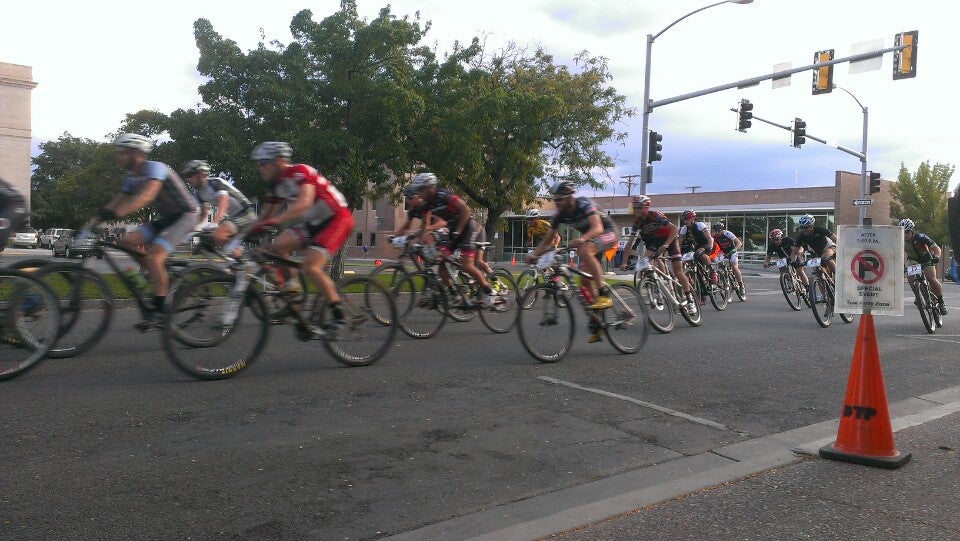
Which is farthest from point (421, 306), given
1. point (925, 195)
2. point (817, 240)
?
point (925, 195)

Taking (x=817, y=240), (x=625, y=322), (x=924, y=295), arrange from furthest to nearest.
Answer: (x=817, y=240) → (x=924, y=295) → (x=625, y=322)

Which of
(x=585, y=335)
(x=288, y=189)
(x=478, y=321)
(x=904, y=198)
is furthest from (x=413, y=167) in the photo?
(x=904, y=198)

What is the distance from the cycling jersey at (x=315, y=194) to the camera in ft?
20.2

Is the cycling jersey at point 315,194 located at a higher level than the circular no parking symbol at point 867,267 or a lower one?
higher

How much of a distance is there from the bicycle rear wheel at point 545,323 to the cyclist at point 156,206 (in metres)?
3.17

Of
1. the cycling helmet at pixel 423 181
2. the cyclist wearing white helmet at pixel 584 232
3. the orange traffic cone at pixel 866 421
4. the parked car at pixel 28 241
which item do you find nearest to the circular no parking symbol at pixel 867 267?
the orange traffic cone at pixel 866 421

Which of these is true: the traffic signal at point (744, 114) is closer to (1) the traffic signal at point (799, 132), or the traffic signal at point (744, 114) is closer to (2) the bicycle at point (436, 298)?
(1) the traffic signal at point (799, 132)

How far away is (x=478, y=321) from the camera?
33.8 feet

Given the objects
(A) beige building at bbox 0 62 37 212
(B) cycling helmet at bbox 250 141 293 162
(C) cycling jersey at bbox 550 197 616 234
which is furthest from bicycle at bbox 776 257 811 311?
(A) beige building at bbox 0 62 37 212

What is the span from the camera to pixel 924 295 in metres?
11.7

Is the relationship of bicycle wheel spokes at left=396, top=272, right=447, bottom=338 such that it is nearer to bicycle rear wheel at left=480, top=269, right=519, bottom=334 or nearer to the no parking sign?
bicycle rear wheel at left=480, top=269, right=519, bottom=334

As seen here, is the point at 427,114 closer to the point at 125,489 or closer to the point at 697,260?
the point at 697,260

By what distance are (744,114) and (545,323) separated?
1894 centimetres

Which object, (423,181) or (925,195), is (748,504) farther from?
(925,195)
